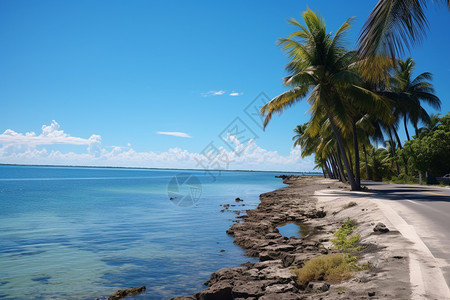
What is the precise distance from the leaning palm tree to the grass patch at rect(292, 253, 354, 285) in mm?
16625

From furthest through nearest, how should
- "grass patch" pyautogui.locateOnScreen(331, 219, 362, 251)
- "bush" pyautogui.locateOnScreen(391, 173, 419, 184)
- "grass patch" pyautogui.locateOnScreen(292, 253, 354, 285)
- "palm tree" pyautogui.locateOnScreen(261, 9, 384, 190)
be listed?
"bush" pyautogui.locateOnScreen(391, 173, 419, 184) < "palm tree" pyautogui.locateOnScreen(261, 9, 384, 190) < "grass patch" pyautogui.locateOnScreen(331, 219, 362, 251) < "grass patch" pyautogui.locateOnScreen(292, 253, 354, 285)

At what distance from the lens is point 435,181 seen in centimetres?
3312

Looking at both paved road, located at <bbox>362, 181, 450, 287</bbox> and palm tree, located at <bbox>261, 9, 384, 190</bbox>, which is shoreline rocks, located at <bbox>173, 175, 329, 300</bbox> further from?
palm tree, located at <bbox>261, 9, 384, 190</bbox>

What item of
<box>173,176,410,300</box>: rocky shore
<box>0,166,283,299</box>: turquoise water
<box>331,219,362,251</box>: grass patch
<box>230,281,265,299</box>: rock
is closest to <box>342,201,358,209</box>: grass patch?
<box>173,176,410,300</box>: rocky shore

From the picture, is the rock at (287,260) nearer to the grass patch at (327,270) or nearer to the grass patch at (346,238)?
the grass patch at (327,270)

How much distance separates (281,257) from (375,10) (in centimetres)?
731

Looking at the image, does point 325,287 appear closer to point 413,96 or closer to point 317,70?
point 317,70

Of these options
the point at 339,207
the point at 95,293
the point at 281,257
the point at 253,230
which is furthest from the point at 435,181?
the point at 95,293

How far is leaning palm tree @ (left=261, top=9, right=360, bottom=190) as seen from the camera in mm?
23219

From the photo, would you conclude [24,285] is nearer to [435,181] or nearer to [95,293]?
[95,293]

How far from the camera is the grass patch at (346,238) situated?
977 cm

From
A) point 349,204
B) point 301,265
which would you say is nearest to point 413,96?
point 349,204

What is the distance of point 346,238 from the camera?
36.4 ft

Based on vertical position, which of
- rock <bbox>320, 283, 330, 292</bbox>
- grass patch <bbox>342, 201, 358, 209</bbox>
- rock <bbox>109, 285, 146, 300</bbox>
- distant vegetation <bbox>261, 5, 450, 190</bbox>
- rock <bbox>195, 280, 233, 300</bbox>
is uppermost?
distant vegetation <bbox>261, 5, 450, 190</bbox>
